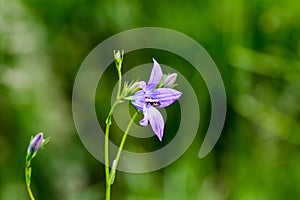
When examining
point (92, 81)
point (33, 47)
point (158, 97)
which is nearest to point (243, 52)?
point (92, 81)

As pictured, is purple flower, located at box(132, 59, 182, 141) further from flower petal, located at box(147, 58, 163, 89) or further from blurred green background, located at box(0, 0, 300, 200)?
blurred green background, located at box(0, 0, 300, 200)

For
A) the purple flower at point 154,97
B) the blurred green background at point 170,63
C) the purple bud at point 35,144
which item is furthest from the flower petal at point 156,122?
the blurred green background at point 170,63

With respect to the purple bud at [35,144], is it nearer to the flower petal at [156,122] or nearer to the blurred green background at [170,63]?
the flower petal at [156,122]

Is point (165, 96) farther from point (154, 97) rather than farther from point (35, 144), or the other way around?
point (35, 144)

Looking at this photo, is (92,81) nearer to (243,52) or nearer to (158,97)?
(243,52)

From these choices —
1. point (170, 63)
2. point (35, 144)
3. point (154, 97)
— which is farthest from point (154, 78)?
point (170, 63)

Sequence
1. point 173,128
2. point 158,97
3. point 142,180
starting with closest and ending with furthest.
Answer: point 158,97 < point 142,180 < point 173,128
